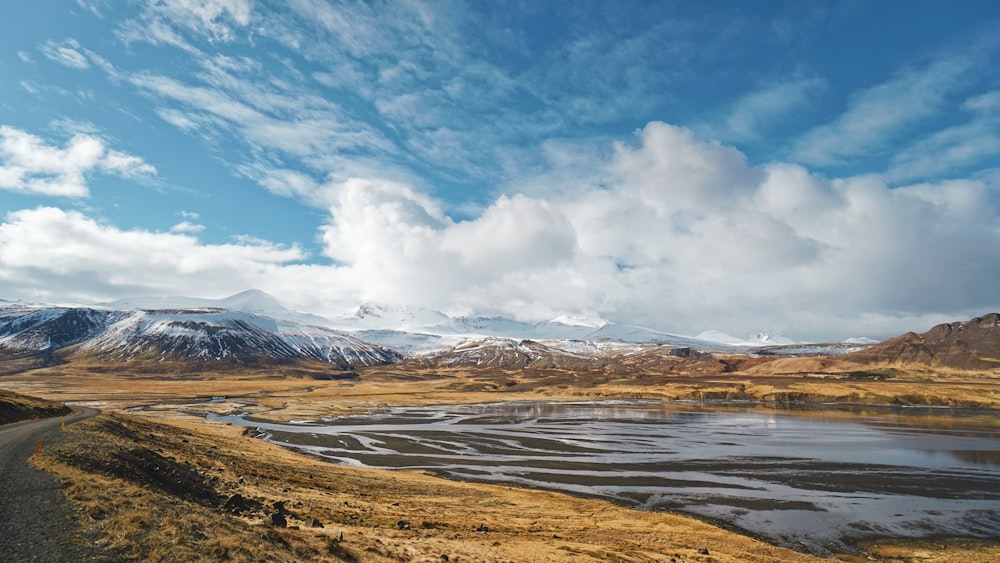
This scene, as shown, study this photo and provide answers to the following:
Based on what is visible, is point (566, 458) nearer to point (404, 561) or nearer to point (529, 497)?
point (529, 497)

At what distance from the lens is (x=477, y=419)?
11219 cm

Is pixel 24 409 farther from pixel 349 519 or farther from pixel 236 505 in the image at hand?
pixel 349 519

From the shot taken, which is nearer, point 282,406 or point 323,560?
point 323,560

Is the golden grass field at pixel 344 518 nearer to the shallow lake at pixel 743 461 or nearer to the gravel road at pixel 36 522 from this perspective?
the gravel road at pixel 36 522

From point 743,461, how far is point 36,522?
64.4 metres

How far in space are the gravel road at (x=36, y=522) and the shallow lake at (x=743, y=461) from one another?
117 feet

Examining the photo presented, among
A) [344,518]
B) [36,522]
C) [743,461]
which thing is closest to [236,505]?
[344,518]

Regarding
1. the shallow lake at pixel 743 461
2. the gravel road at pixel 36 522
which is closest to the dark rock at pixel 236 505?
the gravel road at pixel 36 522

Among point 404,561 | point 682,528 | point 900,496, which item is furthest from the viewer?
point 900,496

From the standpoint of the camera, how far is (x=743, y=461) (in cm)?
6006

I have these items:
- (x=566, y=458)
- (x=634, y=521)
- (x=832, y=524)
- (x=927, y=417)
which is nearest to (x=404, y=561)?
(x=634, y=521)

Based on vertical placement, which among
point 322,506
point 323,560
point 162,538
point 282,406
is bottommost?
point 282,406

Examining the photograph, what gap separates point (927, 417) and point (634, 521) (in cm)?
12387

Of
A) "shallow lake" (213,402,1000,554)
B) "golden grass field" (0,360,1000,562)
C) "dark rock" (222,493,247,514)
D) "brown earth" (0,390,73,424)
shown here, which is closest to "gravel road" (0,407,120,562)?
"golden grass field" (0,360,1000,562)
